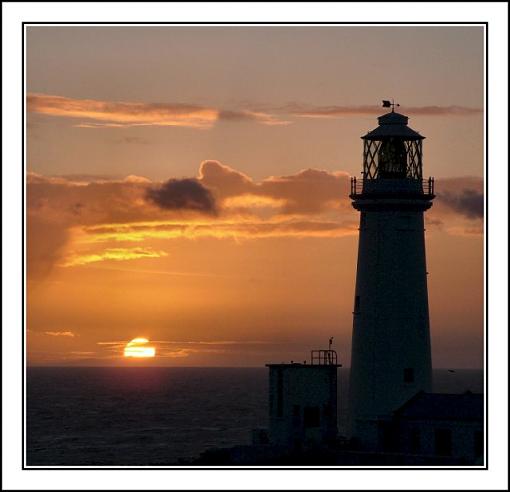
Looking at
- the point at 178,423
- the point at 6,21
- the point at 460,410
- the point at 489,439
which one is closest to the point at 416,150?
the point at 460,410

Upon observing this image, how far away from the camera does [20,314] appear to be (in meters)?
43.0

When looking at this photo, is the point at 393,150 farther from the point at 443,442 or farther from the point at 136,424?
the point at 136,424

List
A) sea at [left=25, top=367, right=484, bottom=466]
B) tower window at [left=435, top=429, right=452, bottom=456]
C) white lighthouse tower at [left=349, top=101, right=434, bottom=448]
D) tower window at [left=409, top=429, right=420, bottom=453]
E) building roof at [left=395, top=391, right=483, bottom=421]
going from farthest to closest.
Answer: sea at [left=25, top=367, right=484, bottom=466] → white lighthouse tower at [left=349, top=101, right=434, bottom=448] → tower window at [left=409, top=429, right=420, bottom=453] → building roof at [left=395, top=391, right=483, bottom=421] → tower window at [left=435, top=429, right=452, bottom=456]

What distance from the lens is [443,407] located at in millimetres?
57219

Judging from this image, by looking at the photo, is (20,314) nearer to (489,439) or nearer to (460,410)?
(489,439)

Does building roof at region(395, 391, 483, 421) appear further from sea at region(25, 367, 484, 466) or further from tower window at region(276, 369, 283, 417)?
sea at region(25, 367, 484, 466)

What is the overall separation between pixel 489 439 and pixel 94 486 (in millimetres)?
11138

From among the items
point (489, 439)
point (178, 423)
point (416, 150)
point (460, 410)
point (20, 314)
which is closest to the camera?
point (20, 314)

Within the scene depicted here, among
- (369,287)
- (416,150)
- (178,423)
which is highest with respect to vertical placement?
(416,150)

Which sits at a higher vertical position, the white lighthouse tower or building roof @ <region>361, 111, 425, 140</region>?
building roof @ <region>361, 111, 425, 140</region>

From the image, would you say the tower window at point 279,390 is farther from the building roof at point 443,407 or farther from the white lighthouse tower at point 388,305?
the building roof at point 443,407

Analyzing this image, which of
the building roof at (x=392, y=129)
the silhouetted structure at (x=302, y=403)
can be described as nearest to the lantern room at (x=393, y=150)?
the building roof at (x=392, y=129)

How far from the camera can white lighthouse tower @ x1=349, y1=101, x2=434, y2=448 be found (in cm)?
5906

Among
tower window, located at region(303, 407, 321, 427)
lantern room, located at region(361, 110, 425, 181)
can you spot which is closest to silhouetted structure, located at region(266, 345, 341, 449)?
tower window, located at region(303, 407, 321, 427)
